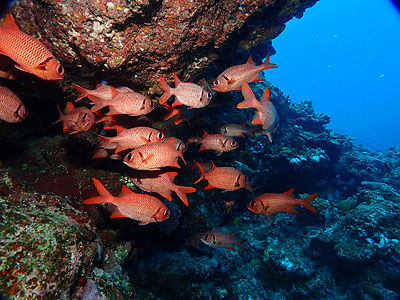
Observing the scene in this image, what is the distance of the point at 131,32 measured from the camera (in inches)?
129

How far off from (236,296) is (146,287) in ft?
8.98

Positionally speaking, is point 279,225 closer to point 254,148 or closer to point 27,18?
point 254,148

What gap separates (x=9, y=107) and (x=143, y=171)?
1902 mm

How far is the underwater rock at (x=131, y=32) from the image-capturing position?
2.98 metres

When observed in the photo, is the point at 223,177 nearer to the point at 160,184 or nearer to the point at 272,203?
the point at 272,203

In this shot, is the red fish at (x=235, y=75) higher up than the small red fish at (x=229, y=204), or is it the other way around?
the red fish at (x=235, y=75)

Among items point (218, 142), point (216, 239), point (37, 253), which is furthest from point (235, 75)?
point (216, 239)

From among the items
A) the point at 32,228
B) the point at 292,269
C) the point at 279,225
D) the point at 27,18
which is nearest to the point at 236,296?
the point at 292,269

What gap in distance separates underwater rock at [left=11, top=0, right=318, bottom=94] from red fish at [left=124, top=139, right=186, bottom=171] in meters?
1.59

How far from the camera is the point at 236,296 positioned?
6289mm

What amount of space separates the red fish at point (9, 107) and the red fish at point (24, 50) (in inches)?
28.7

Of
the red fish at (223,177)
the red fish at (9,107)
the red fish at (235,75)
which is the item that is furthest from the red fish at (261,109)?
the red fish at (9,107)

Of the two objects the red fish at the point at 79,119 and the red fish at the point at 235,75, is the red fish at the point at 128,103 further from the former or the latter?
the red fish at the point at 235,75

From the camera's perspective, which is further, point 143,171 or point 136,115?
point 143,171
